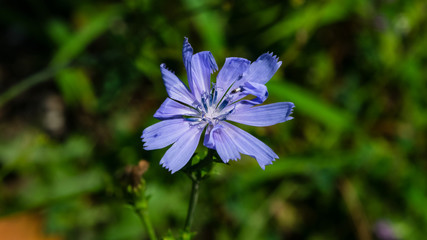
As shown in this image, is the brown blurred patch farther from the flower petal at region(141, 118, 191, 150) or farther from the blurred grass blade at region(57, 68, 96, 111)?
the flower petal at region(141, 118, 191, 150)

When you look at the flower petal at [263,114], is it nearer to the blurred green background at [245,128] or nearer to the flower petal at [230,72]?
the flower petal at [230,72]

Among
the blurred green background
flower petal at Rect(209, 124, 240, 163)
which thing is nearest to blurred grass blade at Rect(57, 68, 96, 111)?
the blurred green background

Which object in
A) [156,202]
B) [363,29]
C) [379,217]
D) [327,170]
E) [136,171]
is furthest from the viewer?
[363,29]

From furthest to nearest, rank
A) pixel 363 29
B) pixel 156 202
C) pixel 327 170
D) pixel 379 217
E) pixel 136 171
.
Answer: pixel 363 29 < pixel 379 217 < pixel 327 170 < pixel 156 202 < pixel 136 171

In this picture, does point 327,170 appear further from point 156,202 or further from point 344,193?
point 156,202

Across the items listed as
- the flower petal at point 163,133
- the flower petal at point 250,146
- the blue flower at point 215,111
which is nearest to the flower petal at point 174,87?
A: the blue flower at point 215,111

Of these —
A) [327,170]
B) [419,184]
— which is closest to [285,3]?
[327,170]

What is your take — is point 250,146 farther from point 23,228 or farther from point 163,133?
point 23,228
